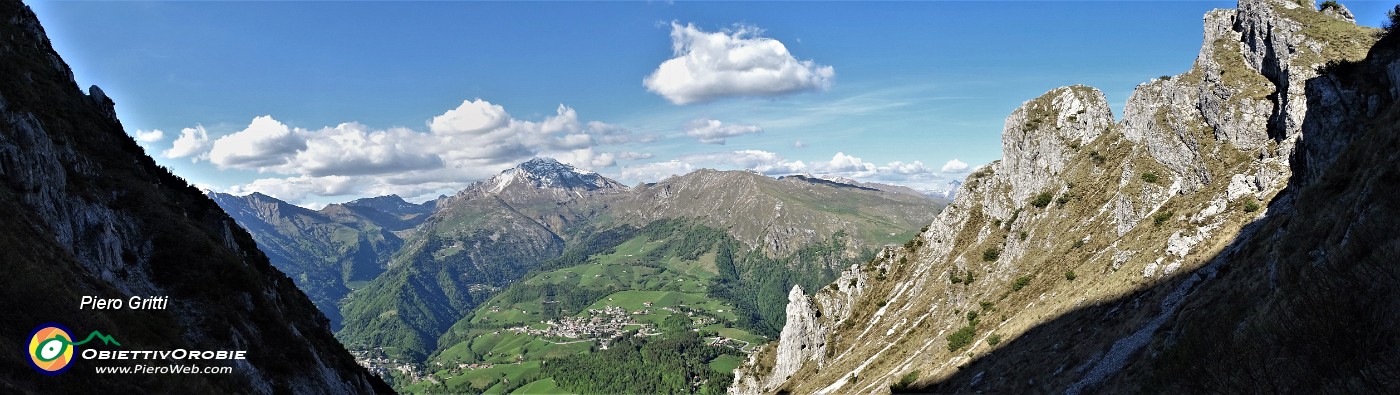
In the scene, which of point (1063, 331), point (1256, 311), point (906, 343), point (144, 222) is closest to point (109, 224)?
point (144, 222)

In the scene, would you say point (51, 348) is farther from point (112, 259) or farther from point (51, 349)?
point (112, 259)

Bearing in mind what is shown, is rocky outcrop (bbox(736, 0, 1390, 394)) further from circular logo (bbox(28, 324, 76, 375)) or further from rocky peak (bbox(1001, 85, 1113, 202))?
circular logo (bbox(28, 324, 76, 375))

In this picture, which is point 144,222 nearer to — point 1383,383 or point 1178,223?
point 1383,383

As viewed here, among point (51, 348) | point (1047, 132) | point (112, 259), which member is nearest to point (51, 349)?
point (51, 348)

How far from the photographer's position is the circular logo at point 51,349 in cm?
2117

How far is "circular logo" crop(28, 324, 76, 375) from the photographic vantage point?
2117cm

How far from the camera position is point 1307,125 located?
43.0 m

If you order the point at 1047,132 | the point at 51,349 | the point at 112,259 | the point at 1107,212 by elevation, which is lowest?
the point at 1107,212

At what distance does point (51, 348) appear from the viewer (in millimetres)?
22203

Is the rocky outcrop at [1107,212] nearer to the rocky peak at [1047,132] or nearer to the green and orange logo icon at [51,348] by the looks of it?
the rocky peak at [1047,132]

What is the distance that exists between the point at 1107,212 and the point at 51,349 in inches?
3497

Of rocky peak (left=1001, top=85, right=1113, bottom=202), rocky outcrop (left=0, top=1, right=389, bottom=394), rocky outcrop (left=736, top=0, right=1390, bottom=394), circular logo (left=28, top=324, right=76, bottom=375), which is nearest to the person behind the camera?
circular logo (left=28, top=324, right=76, bottom=375)

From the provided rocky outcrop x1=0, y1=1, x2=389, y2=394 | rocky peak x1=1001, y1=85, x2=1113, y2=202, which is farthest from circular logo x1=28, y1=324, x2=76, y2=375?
rocky peak x1=1001, y1=85, x2=1113, y2=202

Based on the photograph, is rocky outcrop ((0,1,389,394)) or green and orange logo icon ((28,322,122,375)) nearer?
green and orange logo icon ((28,322,122,375))
